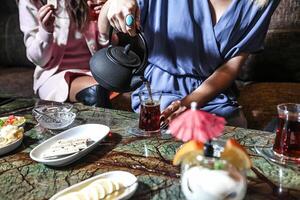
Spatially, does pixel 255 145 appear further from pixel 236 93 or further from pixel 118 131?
pixel 236 93

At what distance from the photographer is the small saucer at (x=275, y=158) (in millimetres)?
971

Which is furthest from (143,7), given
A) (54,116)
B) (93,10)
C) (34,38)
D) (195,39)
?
A: (34,38)

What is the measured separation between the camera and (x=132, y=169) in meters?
0.98

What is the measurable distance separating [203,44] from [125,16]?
1.53ft

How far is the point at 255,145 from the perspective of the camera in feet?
3.57

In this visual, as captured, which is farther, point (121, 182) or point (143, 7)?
point (143, 7)

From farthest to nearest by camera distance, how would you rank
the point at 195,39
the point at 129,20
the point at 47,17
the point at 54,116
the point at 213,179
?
the point at 47,17 < the point at 195,39 < the point at 54,116 < the point at 129,20 < the point at 213,179

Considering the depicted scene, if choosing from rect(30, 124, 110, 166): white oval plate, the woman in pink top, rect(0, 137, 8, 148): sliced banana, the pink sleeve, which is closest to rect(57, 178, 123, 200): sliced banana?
rect(30, 124, 110, 166): white oval plate

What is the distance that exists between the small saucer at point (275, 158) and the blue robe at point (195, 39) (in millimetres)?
516

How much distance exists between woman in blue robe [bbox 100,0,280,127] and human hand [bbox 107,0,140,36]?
0.90 feet

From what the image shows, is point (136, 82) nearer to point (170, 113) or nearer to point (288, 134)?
point (170, 113)

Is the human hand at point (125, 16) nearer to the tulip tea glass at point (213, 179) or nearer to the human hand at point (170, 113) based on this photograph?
the human hand at point (170, 113)

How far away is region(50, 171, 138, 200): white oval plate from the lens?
0.83m

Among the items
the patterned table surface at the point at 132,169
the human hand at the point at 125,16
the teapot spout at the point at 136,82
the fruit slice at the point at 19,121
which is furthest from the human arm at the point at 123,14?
the fruit slice at the point at 19,121
